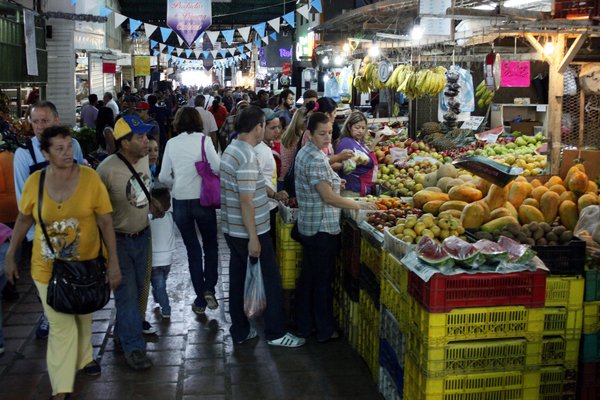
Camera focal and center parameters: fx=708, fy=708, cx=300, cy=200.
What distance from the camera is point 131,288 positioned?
5461 mm

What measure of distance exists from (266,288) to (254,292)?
177mm

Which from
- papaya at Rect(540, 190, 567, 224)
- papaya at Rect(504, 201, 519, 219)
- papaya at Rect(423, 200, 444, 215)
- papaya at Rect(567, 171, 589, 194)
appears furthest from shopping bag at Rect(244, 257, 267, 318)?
papaya at Rect(567, 171, 589, 194)

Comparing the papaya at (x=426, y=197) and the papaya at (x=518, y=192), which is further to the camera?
the papaya at (x=426, y=197)

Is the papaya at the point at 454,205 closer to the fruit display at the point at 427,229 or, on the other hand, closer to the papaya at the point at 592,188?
the fruit display at the point at 427,229

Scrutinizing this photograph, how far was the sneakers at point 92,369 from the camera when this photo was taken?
5.41 meters

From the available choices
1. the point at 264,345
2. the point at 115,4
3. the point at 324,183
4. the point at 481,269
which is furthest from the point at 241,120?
the point at 115,4

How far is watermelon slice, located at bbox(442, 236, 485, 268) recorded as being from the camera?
13.3 ft

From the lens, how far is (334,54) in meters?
16.7

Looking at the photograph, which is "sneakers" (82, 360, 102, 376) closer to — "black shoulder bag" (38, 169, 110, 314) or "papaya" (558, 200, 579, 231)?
"black shoulder bag" (38, 169, 110, 314)

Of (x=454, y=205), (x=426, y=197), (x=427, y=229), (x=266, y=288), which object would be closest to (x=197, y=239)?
(x=266, y=288)

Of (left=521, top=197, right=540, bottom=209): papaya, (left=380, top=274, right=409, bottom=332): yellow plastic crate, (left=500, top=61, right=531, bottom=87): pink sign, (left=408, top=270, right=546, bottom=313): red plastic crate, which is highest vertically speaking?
(left=500, top=61, right=531, bottom=87): pink sign

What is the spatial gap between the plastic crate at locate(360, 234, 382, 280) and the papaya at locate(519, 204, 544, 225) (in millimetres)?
1268

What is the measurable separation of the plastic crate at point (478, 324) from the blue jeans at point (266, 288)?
184 centimetres

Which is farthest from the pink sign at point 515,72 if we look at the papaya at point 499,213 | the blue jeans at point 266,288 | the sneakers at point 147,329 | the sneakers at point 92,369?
the sneakers at point 92,369
